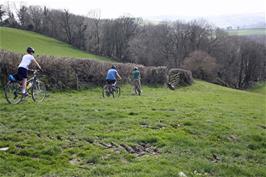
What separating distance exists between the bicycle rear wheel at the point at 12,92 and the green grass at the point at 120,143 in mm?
556

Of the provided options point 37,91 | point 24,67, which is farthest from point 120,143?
point 37,91

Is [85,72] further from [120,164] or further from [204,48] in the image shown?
[204,48]

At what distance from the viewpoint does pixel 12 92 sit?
44.7 feet

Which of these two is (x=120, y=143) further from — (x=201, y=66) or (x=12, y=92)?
(x=201, y=66)

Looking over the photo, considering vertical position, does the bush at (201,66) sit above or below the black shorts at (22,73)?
below

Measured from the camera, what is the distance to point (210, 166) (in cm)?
758

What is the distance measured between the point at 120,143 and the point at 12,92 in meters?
6.85

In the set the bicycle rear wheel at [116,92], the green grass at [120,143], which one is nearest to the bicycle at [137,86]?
the bicycle rear wheel at [116,92]

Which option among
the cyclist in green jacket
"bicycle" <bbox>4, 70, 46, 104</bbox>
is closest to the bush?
the cyclist in green jacket

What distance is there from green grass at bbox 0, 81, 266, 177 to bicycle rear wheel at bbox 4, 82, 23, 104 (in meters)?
0.56

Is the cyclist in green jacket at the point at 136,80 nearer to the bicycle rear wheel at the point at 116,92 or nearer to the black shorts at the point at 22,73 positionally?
the bicycle rear wheel at the point at 116,92

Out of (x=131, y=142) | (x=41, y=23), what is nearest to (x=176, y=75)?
(x=131, y=142)

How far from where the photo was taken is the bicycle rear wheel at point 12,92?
44.3ft

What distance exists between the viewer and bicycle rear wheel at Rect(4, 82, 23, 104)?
13500 millimetres
